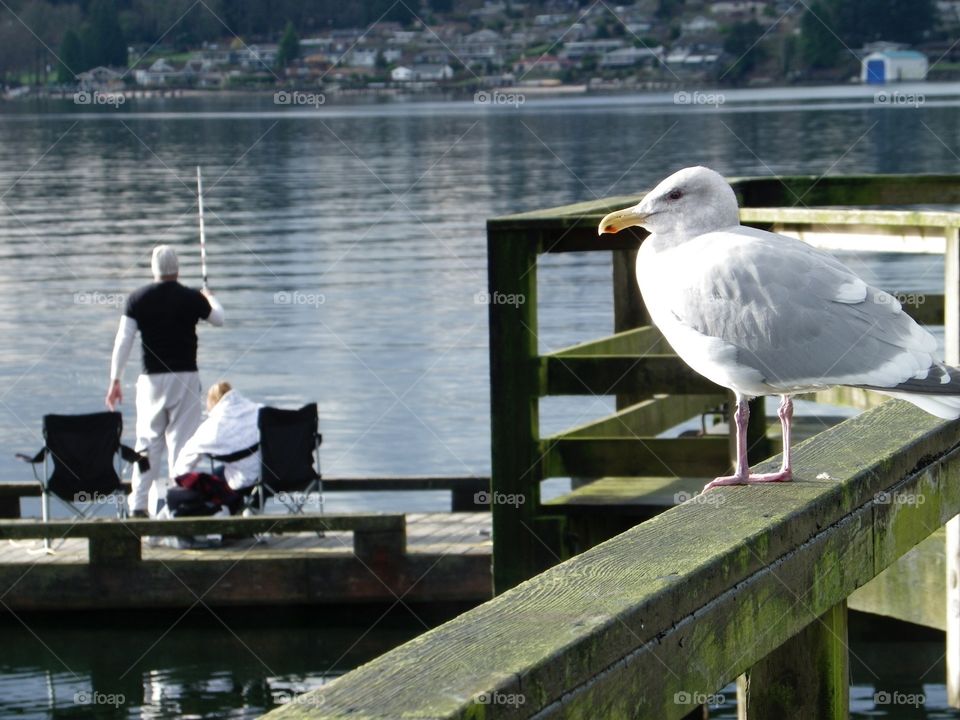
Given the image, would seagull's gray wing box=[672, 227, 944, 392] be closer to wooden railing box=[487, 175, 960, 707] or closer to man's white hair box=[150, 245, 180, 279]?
wooden railing box=[487, 175, 960, 707]

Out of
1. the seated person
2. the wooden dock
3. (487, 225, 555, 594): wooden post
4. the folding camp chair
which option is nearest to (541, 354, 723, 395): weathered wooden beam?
(487, 225, 555, 594): wooden post

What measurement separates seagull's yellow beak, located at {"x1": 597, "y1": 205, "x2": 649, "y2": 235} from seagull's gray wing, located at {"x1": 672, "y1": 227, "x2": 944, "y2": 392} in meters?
0.17

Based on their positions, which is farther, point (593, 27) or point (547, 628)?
point (593, 27)

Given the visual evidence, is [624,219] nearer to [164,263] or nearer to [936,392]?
[936,392]

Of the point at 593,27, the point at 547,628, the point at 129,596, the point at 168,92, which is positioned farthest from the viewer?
the point at 168,92

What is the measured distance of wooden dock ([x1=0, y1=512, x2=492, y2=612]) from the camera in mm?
10422

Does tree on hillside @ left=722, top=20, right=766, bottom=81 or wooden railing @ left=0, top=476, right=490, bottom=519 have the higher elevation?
tree on hillside @ left=722, top=20, right=766, bottom=81

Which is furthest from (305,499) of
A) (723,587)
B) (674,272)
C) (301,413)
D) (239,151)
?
(239,151)

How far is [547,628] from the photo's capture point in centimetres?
251

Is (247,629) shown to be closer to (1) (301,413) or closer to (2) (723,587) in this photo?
(1) (301,413)

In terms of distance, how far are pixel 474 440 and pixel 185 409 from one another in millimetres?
5802

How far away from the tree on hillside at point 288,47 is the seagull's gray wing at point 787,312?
11593cm

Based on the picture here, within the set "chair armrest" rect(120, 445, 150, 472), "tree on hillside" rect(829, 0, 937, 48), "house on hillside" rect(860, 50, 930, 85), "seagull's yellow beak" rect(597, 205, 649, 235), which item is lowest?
"chair armrest" rect(120, 445, 150, 472)

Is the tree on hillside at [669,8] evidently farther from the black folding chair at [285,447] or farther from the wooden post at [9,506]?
the black folding chair at [285,447]
